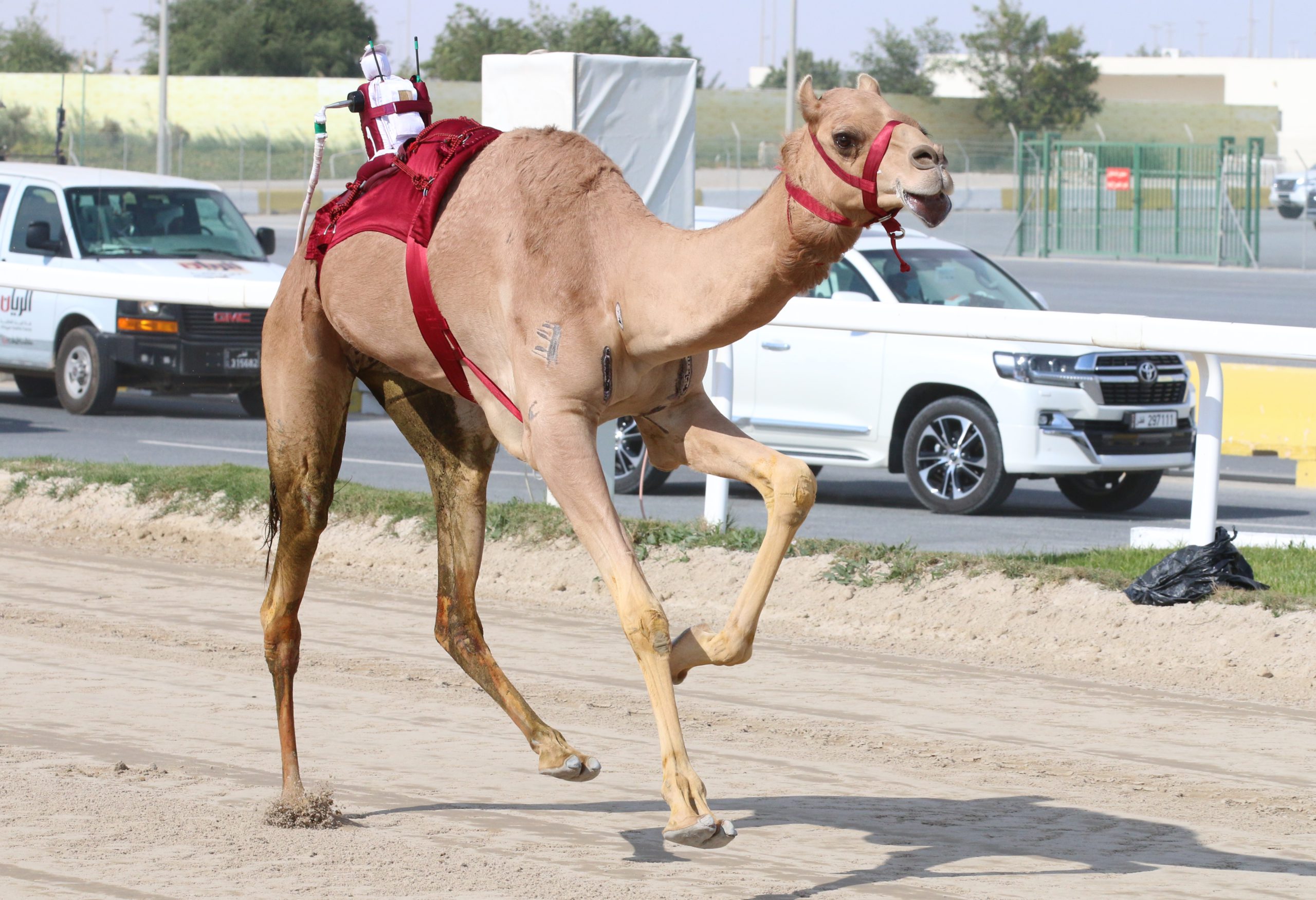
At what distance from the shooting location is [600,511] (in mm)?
5203

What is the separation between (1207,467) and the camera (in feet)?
30.5

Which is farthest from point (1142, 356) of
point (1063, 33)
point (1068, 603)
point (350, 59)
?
point (350, 59)

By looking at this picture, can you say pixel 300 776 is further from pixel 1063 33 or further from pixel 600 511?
pixel 1063 33

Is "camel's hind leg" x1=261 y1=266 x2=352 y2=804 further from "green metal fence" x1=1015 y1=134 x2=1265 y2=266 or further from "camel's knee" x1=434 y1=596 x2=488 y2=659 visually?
"green metal fence" x1=1015 y1=134 x2=1265 y2=266

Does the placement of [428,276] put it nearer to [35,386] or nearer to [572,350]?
[572,350]

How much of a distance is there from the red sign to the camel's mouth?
3209 centimetres

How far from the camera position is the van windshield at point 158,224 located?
1872 centimetres

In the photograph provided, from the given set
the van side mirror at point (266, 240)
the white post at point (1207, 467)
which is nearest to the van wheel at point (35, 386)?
the van side mirror at point (266, 240)

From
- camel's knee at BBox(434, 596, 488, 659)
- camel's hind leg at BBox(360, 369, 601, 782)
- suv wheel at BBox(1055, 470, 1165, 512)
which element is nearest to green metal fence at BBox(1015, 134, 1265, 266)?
suv wheel at BBox(1055, 470, 1165, 512)

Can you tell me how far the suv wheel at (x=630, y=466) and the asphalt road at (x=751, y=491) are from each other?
4.7 inches

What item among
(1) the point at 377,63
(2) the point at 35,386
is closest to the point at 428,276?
(1) the point at 377,63

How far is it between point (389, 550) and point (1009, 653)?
149 inches

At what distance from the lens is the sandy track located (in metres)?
5.54

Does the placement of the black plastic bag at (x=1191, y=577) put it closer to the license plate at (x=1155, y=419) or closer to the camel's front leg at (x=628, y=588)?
the camel's front leg at (x=628, y=588)
